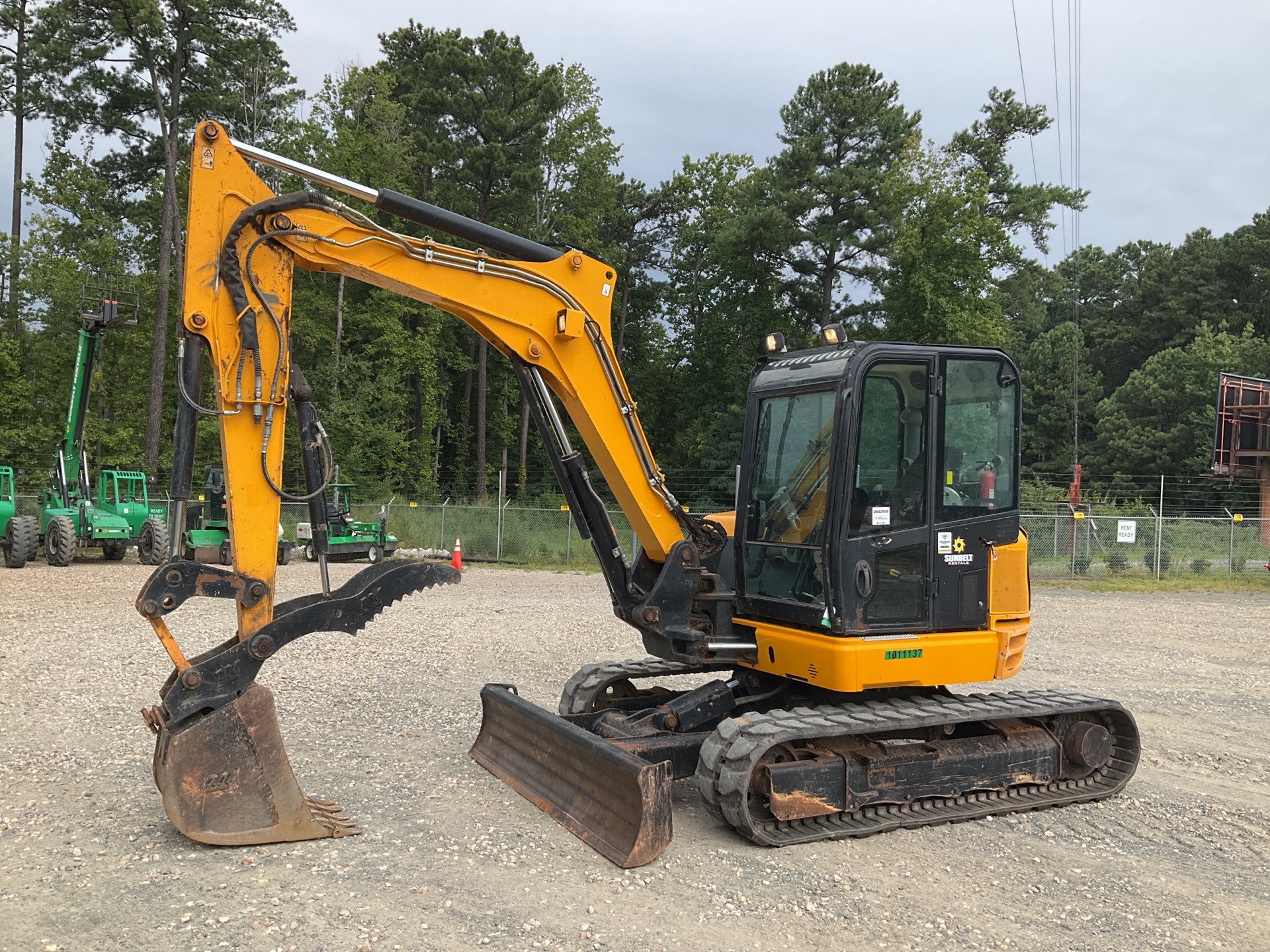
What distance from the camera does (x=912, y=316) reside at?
1526 inches

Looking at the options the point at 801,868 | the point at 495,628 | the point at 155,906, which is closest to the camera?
the point at 155,906

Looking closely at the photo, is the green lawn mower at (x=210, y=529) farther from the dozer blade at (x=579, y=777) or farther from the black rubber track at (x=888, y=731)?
the black rubber track at (x=888, y=731)

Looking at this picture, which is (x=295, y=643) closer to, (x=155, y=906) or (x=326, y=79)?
(x=155, y=906)

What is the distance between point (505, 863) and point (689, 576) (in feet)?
6.78

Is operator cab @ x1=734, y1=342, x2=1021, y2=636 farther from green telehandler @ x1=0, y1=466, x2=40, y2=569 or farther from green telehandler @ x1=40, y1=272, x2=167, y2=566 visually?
green telehandler @ x1=0, y1=466, x2=40, y2=569

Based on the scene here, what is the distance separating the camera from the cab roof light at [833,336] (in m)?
6.72

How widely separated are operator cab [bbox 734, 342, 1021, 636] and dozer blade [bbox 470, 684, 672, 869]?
1.45m

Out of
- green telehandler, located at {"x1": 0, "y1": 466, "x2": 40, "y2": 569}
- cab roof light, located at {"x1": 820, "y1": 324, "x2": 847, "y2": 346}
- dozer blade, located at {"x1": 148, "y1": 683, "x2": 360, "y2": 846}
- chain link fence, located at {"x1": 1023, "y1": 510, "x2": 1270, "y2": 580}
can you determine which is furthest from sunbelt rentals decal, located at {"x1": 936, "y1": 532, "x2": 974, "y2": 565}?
green telehandler, located at {"x1": 0, "y1": 466, "x2": 40, "y2": 569}

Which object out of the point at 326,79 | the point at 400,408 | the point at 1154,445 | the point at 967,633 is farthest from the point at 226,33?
the point at 1154,445

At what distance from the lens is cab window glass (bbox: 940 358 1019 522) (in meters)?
6.35

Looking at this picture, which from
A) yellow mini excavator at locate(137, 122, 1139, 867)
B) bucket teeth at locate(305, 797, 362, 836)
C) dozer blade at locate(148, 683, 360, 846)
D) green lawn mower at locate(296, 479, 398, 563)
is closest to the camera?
dozer blade at locate(148, 683, 360, 846)

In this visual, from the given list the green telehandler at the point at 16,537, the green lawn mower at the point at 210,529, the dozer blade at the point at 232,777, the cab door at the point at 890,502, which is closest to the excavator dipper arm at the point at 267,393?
the dozer blade at the point at 232,777

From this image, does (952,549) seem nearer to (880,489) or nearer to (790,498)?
(880,489)

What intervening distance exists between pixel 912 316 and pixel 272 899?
37069 mm
